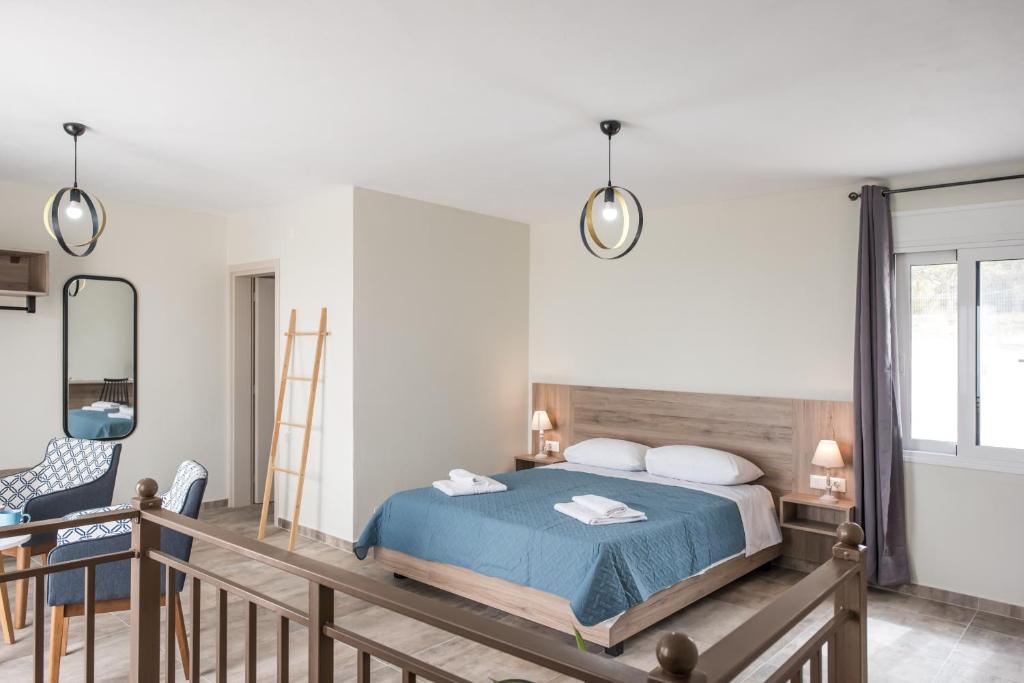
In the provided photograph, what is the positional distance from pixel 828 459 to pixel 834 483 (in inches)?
7.8

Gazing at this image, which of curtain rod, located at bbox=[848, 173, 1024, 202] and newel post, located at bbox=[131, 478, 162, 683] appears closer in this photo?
newel post, located at bbox=[131, 478, 162, 683]

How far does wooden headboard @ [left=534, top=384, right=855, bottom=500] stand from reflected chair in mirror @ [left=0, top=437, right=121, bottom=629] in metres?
3.29

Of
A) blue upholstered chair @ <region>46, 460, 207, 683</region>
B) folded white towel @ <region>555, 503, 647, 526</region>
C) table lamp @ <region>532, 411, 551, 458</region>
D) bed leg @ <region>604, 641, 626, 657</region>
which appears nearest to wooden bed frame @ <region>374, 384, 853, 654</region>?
bed leg @ <region>604, 641, 626, 657</region>

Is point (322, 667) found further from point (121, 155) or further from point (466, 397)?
point (466, 397)

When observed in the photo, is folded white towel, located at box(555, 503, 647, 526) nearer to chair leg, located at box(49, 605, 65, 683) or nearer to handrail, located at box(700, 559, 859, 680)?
handrail, located at box(700, 559, 859, 680)

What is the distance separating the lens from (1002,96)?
2975 millimetres

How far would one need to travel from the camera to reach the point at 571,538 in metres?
3.37

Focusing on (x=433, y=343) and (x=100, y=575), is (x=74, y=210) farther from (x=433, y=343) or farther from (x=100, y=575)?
(x=433, y=343)

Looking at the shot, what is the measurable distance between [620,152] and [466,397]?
248 cm

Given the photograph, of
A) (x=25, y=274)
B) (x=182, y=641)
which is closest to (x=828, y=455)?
(x=182, y=641)

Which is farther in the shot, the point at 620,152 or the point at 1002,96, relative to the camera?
the point at 620,152

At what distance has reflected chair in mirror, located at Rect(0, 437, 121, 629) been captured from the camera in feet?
12.3

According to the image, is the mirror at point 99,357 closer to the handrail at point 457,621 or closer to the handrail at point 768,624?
the handrail at point 457,621

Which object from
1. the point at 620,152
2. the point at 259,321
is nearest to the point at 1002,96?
the point at 620,152
